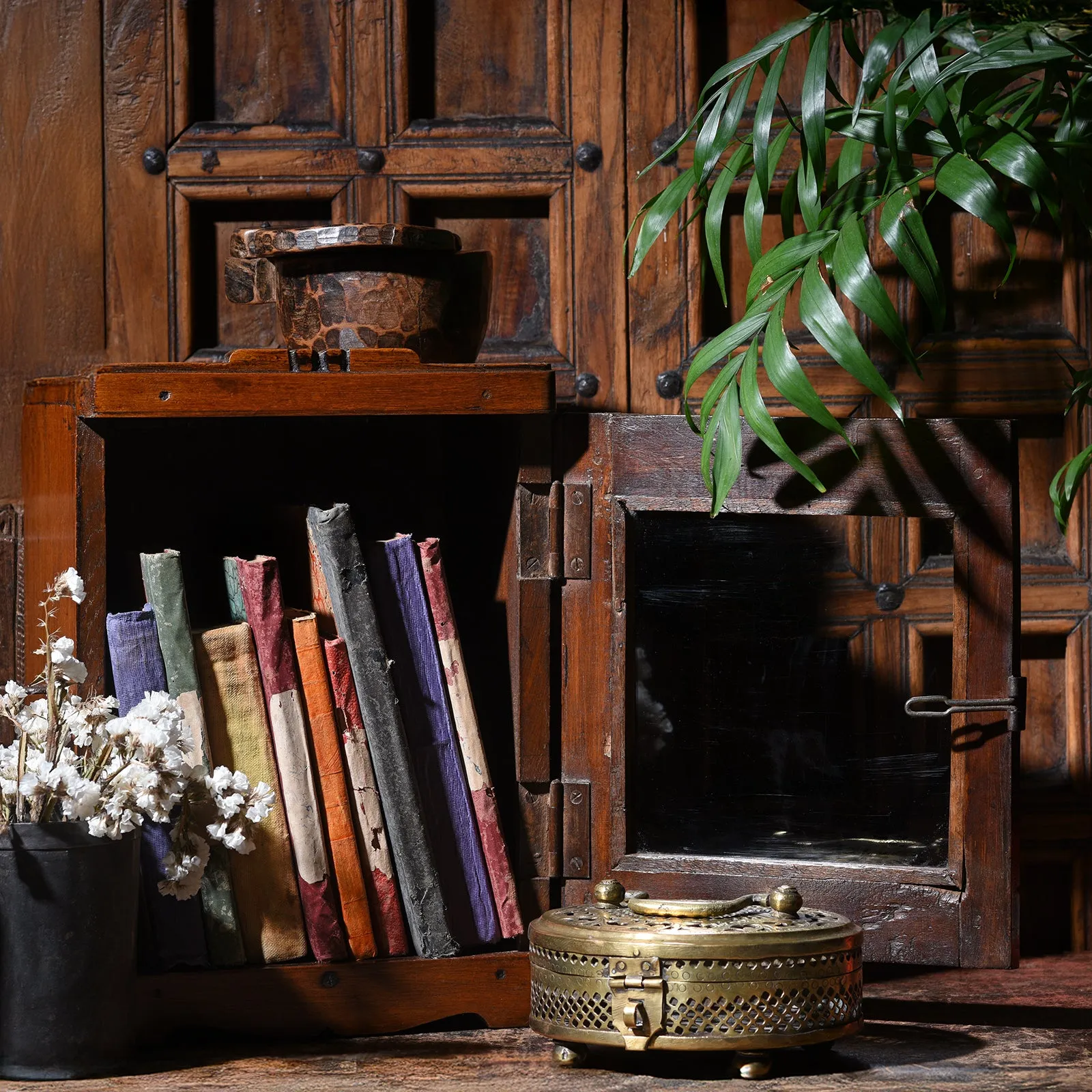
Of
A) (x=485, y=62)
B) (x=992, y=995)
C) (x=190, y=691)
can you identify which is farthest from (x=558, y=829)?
(x=485, y=62)

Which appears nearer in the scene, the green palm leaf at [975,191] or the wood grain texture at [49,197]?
the green palm leaf at [975,191]

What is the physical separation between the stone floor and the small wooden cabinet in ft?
0.15

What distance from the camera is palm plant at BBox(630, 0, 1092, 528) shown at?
1.15 m

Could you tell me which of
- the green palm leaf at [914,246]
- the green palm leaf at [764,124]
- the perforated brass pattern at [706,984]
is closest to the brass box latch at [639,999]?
the perforated brass pattern at [706,984]

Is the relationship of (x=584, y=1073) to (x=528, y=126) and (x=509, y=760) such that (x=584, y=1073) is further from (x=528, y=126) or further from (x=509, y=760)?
(x=528, y=126)

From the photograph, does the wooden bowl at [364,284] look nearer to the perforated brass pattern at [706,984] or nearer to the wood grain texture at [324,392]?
the wood grain texture at [324,392]

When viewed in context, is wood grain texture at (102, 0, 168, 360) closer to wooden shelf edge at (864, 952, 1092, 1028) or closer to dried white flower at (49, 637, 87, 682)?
dried white flower at (49, 637, 87, 682)

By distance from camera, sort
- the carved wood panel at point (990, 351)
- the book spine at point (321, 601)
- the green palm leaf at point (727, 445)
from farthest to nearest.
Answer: the carved wood panel at point (990, 351)
the book spine at point (321, 601)
the green palm leaf at point (727, 445)

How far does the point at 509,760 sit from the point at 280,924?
309 mm

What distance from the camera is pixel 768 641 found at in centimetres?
135

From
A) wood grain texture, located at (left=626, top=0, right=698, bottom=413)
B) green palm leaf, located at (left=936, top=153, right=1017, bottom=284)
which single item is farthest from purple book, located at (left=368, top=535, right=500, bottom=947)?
green palm leaf, located at (left=936, top=153, right=1017, bottom=284)

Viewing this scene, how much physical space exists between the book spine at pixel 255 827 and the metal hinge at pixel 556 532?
0.27 metres

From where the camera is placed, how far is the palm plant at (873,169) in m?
1.15

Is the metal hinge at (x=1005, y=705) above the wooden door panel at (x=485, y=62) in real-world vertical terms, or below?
below
